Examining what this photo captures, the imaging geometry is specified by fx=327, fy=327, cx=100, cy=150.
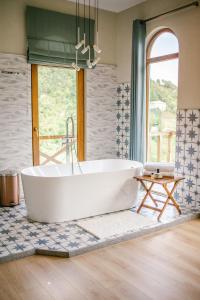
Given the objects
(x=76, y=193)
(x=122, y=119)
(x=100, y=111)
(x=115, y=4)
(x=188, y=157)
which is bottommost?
(x=76, y=193)

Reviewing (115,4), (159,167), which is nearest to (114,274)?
(159,167)

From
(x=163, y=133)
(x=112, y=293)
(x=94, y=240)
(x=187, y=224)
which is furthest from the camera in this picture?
(x=163, y=133)

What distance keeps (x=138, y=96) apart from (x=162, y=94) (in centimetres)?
40

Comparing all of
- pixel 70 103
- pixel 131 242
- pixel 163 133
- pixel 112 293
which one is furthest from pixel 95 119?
pixel 112 293

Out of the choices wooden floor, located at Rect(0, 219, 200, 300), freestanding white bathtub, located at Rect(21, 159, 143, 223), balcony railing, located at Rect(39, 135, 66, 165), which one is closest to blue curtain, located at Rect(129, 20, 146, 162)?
freestanding white bathtub, located at Rect(21, 159, 143, 223)

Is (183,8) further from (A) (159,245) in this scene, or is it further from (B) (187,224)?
(A) (159,245)

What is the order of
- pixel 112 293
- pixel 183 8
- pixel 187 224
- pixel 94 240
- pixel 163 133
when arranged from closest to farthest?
pixel 112 293, pixel 94 240, pixel 187 224, pixel 183 8, pixel 163 133

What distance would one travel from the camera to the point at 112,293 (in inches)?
97.1

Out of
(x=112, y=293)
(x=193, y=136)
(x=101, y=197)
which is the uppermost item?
(x=193, y=136)

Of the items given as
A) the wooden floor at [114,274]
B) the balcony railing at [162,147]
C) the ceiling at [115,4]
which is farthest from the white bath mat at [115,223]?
the ceiling at [115,4]

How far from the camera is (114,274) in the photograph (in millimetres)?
2750

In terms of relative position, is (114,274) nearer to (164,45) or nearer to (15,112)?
(15,112)

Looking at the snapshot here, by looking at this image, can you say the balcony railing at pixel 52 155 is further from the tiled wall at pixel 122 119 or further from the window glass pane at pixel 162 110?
the window glass pane at pixel 162 110

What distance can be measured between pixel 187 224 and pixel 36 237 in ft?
5.97
